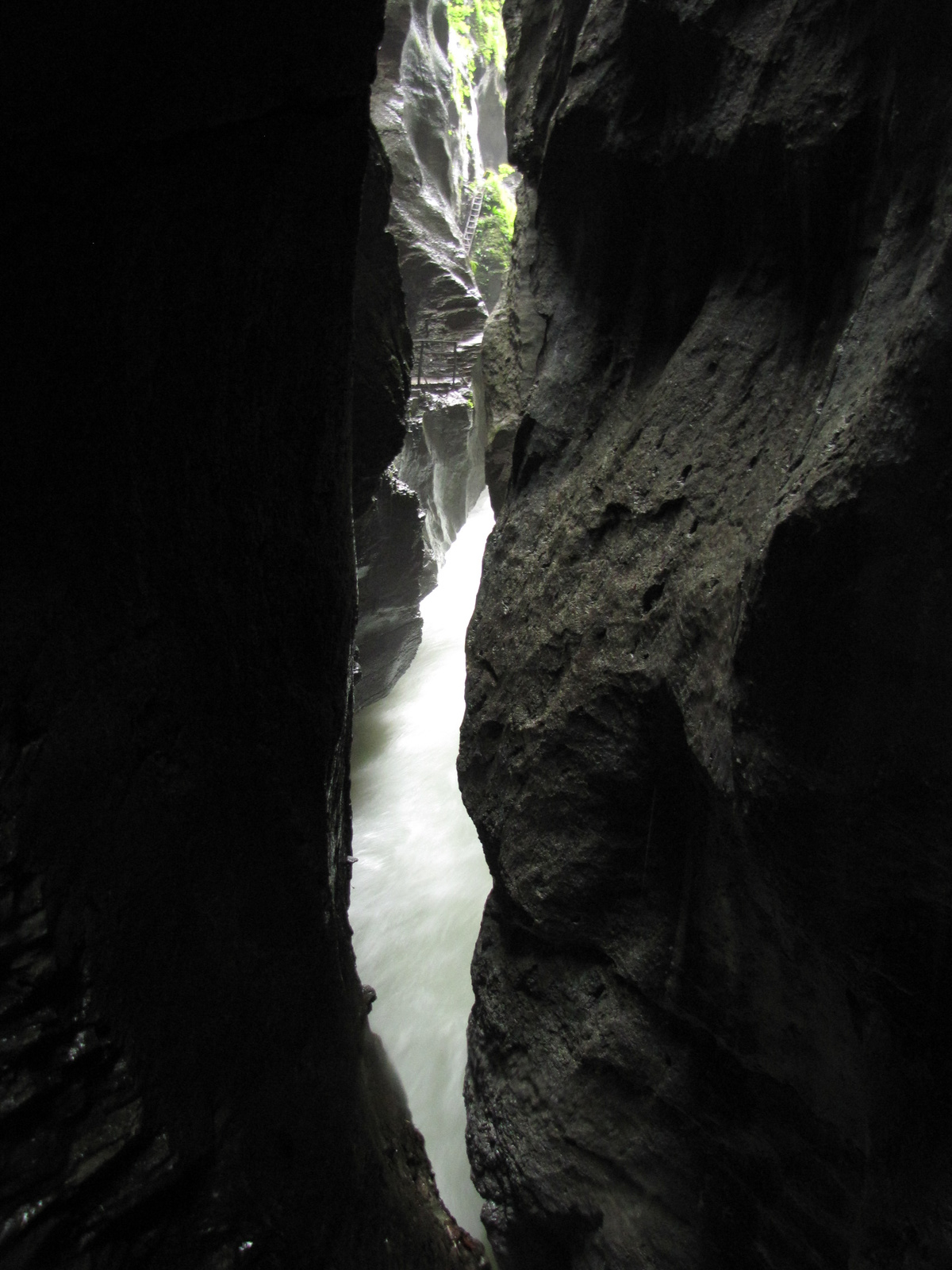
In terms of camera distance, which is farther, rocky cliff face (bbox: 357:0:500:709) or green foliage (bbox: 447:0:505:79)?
green foliage (bbox: 447:0:505:79)

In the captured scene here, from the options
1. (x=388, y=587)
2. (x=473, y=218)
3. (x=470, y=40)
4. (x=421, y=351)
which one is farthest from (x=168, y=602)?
(x=470, y=40)

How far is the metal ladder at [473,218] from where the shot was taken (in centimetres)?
1480

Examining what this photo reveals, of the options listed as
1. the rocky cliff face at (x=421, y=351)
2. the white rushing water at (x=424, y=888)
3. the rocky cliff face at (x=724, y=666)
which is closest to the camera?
the rocky cliff face at (x=724, y=666)

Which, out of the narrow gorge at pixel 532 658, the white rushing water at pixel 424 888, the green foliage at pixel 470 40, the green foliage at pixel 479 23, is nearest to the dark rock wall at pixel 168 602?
the narrow gorge at pixel 532 658

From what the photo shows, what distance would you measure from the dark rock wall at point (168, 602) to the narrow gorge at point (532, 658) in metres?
0.01

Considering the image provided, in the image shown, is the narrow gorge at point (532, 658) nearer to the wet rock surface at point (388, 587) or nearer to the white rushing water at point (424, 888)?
the white rushing water at point (424, 888)

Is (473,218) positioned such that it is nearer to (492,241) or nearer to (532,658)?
(492,241)

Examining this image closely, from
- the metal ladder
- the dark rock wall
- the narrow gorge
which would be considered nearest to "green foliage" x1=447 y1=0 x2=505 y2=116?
the metal ladder

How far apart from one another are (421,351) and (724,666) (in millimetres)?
7173

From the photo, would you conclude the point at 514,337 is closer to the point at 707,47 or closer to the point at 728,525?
the point at 707,47

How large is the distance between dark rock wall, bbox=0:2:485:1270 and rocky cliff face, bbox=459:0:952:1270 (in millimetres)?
1338

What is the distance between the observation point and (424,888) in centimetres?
801

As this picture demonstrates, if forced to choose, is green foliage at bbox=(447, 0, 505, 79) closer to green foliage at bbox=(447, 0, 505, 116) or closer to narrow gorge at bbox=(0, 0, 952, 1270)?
green foliage at bbox=(447, 0, 505, 116)

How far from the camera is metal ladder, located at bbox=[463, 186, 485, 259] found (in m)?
14.8
